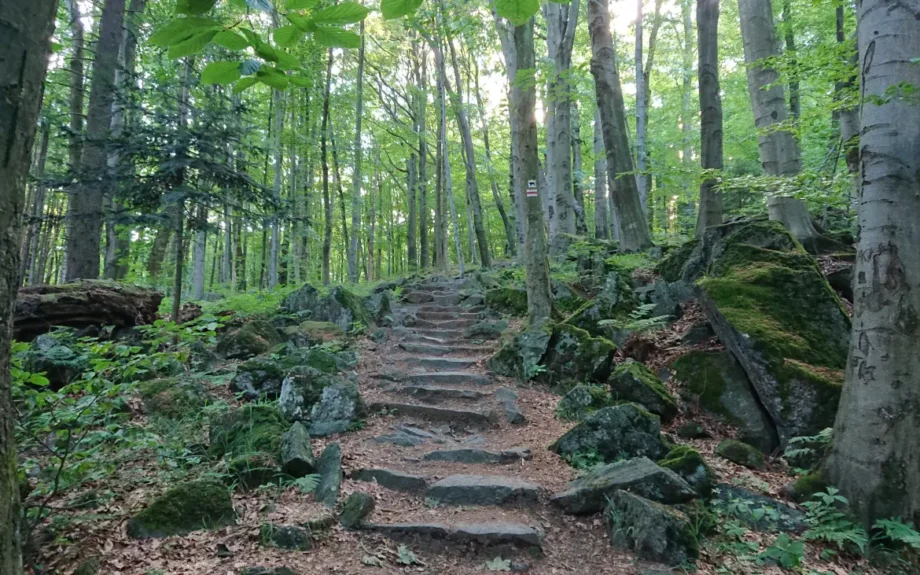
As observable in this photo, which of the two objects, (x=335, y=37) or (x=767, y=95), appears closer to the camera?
(x=335, y=37)

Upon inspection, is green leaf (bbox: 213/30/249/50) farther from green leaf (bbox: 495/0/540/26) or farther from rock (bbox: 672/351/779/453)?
rock (bbox: 672/351/779/453)

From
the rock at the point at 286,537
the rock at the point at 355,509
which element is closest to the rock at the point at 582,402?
the rock at the point at 355,509

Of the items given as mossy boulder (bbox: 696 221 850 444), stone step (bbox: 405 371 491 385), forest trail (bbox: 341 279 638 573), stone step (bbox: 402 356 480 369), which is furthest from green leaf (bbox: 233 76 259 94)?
stone step (bbox: 402 356 480 369)

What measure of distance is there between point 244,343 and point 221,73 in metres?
6.80

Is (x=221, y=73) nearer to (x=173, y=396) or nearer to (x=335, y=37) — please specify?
(x=335, y=37)

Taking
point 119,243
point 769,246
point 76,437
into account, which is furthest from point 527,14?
point 119,243

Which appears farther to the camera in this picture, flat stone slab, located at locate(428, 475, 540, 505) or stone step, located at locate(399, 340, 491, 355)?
stone step, located at locate(399, 340, 491, 355)

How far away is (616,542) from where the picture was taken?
380 centimetres

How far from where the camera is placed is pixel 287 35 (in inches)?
65.2

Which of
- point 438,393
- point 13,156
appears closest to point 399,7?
point 13,156

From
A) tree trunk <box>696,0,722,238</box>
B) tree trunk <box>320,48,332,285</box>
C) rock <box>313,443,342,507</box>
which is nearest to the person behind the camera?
rock <box>313,443,342,507</box>

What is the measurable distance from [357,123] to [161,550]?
663 inches

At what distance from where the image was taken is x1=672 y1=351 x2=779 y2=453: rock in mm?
5176

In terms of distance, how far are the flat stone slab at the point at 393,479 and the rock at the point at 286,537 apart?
1151mm
